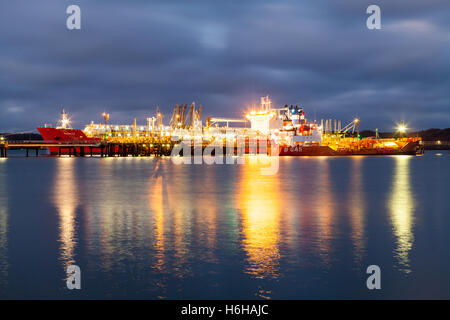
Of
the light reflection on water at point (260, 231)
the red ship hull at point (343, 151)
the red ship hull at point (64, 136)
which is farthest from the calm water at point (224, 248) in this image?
the red ship hull at point (64, 136)

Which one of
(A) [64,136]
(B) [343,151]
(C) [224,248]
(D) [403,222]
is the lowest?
(D) [403,222]

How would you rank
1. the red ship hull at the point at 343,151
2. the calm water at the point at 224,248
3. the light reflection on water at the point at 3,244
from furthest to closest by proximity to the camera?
the red ship hull at the point at 343,151
the light reflection on water at the point at 3,244
the calm water at the point at 224,248

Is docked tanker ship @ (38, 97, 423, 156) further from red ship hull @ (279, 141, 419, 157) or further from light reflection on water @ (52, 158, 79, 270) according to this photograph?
light reflection on water @ (52, 158, 79, 270)

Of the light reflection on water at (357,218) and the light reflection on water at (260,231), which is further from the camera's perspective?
the light reflection on water at (357,218)

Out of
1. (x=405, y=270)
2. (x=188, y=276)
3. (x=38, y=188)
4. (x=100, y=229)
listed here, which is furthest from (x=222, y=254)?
(x=38, y=188)

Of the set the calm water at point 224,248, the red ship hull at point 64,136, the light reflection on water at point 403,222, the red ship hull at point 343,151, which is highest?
the red ship hull at point 64,136

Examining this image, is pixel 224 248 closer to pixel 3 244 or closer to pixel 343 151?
pixel 3 244

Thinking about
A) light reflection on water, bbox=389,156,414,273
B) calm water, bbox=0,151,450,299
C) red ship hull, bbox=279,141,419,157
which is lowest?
light reflection on water, bbox=389,156,414,273

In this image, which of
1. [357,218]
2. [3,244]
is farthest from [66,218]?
[357,218]

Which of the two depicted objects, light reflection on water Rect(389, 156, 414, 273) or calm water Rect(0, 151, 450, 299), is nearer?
calm water Rect(0, 151, 450, 299)

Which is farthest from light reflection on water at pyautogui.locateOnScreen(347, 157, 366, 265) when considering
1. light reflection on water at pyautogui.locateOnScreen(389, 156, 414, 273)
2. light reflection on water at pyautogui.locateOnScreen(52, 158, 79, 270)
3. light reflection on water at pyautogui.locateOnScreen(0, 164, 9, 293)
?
light reflection on water at pyautogui.locateOnScreen(0, 164, 9, 293)

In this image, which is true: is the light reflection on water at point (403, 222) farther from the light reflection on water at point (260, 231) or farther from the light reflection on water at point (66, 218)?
the light reflection on water at point (66, 218)

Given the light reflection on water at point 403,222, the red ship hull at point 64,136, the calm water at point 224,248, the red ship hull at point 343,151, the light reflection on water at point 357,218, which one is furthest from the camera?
the red ship hull at point 64,136

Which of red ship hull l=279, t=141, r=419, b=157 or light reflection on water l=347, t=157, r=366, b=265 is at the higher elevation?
red ship hull l=279, t=141, r=419, b=157
